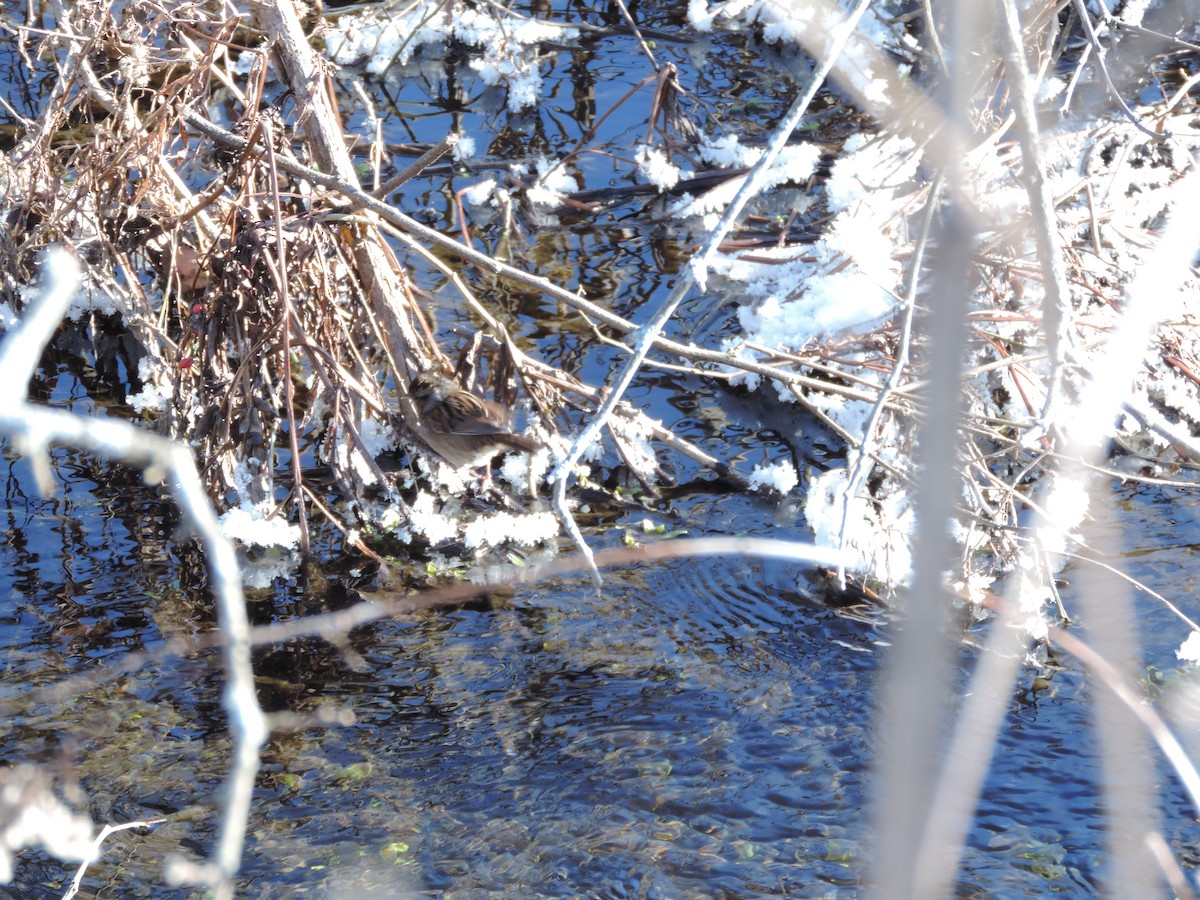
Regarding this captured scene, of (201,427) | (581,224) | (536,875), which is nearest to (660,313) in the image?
(536,875)

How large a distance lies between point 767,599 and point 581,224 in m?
3.11

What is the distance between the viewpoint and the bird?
3.98 meters

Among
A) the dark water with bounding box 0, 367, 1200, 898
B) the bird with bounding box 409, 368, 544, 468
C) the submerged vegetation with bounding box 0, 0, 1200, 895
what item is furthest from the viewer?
the bird with bounding box 409, 368, 544, 468

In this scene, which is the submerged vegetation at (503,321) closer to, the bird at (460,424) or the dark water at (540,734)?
the bird at (460,424)

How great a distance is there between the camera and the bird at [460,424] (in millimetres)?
3984

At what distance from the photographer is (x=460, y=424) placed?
157 inches

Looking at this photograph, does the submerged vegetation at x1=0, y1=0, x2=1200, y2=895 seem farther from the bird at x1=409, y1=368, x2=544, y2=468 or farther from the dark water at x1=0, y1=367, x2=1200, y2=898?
the dark water at x1=0, y1=367, x2=1200, y2=898

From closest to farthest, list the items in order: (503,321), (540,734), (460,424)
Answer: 1. (540,734)
2. (460,424)
3. (503,321)

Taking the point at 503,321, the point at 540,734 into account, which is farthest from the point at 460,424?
the point at 503,321

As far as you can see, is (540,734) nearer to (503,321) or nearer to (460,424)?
(460,424)

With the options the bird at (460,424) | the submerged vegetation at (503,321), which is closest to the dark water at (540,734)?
the submerged vegetation at (503,321)

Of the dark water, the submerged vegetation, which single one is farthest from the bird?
the dark water

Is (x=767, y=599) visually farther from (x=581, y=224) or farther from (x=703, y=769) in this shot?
(x=581, y=224)

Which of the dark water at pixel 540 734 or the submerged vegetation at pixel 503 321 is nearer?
the dark water at pixel 540 734
